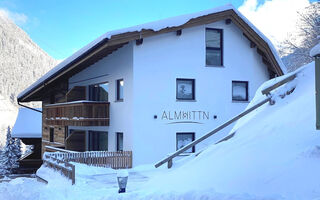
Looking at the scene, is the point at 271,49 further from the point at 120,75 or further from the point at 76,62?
the point at 76,62

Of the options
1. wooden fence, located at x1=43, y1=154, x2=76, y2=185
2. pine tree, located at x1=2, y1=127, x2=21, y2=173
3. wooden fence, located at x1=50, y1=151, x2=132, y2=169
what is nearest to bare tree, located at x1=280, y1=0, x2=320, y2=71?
wooden fence, located at x1=50, y1=151, x2=132, y2=169

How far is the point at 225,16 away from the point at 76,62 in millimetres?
8571

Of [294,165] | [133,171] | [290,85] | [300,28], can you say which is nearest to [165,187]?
[294,165]

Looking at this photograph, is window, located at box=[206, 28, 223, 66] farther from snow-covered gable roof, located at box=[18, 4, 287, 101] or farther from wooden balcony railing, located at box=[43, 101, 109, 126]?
wooden balcony railing, located at box=[43, 101, 109, 126]

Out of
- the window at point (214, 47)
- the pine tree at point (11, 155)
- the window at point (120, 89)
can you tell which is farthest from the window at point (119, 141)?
the pine tree at point (11, 155)

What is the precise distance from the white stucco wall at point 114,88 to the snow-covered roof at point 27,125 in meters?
17.6

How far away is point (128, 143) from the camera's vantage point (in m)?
17.6

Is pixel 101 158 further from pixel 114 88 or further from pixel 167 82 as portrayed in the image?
pixel 167 82

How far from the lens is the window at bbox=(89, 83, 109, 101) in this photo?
68.5 feet

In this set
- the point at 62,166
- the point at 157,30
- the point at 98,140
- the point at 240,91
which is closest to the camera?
the point at 62,166

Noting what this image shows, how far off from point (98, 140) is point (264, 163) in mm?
16356

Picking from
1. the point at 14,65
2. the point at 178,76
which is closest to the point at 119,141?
the point at 178,76

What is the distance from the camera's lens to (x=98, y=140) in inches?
856

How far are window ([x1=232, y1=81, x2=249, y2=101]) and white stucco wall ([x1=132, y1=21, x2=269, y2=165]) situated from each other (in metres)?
0.27
